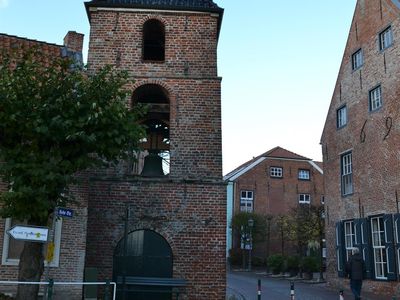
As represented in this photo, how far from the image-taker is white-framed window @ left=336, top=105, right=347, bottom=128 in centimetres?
2236

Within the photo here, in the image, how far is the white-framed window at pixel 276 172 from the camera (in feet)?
141

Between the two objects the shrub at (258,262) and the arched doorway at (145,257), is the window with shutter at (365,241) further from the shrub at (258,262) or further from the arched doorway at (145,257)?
the shrub at (258,262)

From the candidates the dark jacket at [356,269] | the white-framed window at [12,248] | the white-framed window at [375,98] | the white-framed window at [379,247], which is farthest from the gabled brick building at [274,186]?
the white-framed window at [12,248]

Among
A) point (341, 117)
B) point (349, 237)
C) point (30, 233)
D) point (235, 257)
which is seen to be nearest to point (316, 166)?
point (235, 257)

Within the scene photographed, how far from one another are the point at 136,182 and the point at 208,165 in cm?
192

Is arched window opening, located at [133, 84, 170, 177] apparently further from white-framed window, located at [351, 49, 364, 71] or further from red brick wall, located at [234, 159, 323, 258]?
red brick wall, located at [234, 159, 323, 258]

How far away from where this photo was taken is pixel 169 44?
13828mm

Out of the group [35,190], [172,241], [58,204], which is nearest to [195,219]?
[172,241]

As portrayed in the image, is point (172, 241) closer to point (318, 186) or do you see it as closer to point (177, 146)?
point (177, 146)

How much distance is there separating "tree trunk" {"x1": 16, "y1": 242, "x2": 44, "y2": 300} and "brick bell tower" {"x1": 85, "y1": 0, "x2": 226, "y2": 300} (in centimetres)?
233

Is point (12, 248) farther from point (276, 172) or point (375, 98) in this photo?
point (276, 172)

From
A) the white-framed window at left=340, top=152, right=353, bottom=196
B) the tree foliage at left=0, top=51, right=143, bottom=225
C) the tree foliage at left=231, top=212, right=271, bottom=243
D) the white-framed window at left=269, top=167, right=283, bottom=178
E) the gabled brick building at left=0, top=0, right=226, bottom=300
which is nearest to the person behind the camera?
the tree foliage at left=0, top=51, right=143, bottom=225

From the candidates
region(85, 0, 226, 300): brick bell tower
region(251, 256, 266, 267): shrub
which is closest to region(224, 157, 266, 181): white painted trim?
region(251, 256, 266, 267): shrub

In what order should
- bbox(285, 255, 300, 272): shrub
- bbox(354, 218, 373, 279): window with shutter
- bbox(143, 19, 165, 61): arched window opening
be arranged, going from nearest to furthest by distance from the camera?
bbox(143, 19, 165, 61): arched window opening, bbox(354, 218, 373, 279): window with shutter, bbox(285, 255, 300, 272): shrub
